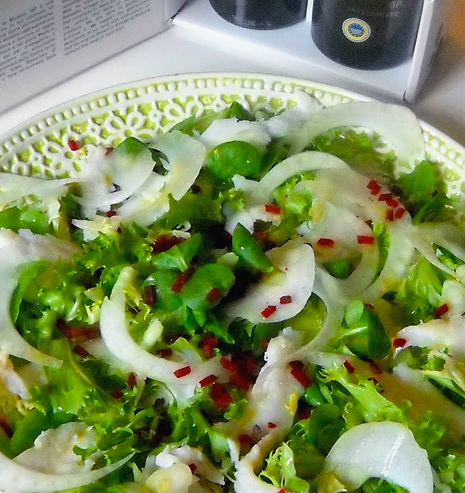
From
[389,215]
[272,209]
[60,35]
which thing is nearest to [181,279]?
[272,209]

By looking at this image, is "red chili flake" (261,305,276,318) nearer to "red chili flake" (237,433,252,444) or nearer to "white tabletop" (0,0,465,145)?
"red chili flake" (237,433,252,444)

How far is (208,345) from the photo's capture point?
0.77 m

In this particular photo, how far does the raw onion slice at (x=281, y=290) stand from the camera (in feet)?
2.56

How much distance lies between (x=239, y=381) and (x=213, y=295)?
9 cm

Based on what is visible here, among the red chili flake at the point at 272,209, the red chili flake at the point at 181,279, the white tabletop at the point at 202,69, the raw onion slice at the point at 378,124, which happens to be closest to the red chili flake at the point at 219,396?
the red chili flake at the point at 181,279

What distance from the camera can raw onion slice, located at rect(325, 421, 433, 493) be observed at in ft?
2.16

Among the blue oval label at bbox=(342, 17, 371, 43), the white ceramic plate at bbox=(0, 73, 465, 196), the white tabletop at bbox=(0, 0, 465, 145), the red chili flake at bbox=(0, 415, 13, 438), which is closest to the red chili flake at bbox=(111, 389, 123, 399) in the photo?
the red chili flake at bbox=(0, 415, 13, 438)

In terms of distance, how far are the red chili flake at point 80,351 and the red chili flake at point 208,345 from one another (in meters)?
0.12

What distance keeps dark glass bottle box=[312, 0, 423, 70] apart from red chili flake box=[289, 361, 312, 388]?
48 cm

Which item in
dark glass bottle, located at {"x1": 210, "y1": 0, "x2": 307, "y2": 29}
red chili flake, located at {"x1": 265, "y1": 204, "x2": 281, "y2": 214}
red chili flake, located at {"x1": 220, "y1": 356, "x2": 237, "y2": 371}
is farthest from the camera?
dark glass bottle, located at {"x1": 210, "y1": 0, "x2": 307, "y2": 29}

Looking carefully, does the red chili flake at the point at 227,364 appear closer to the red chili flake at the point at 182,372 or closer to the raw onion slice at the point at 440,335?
the red chili flake at the point at 182,372

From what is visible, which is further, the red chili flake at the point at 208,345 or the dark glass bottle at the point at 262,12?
the dark glass bottle at the point at 262,12

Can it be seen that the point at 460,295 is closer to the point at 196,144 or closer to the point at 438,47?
the point at 196,144

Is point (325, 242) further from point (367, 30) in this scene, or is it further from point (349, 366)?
point (367, 30)
